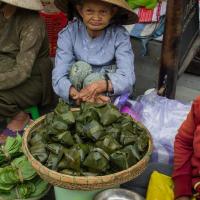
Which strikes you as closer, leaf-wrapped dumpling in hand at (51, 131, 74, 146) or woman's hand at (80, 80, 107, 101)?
leaf-wrapped dumpling in hand at (51, 131, 74, 146)

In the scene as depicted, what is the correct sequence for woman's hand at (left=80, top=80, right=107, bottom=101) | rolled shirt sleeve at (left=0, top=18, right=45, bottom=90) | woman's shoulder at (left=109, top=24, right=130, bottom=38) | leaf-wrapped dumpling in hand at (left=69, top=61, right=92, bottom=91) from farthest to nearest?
rolled shirt sleeve at (left=0, top=18, right=45, bottom=90) → woman's shoulder at (left=109, top=24, right=130, bottom=38) → leaf-wrapped dumpling in hand at (left=69, top=61, right=92, bottom=91) → woman's hand at (left=80, top=80, right=107, bottom=101)

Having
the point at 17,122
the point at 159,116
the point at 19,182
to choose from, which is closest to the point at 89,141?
the point at 19,182

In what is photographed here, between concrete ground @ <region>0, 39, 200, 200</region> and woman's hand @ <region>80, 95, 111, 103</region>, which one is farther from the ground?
woman's hand @ <region>80, 95, 111, 103</region>

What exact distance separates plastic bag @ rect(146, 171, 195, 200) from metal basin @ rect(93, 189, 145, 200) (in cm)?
9

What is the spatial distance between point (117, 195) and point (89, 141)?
41cm

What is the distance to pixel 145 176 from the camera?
3.33m

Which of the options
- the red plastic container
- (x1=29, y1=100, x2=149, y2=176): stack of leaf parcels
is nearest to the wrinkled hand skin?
(x1=29, y1=100, x2=149, y2=176): stack of leaf parcels

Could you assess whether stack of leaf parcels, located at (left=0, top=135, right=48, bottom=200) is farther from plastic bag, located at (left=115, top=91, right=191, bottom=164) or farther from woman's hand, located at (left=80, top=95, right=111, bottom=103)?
plastic bag, located at (left=115, top=91, right=191, bottom=164)

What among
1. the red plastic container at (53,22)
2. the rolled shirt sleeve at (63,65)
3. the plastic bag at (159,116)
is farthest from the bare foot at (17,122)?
the red plastic container at (53,22)

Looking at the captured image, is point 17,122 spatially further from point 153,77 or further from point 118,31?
point 153,77

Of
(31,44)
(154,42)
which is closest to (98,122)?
(31,44)

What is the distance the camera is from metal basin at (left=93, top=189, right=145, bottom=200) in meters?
3.00

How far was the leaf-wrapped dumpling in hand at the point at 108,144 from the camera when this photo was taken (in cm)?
300

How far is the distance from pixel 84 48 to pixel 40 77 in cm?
71
